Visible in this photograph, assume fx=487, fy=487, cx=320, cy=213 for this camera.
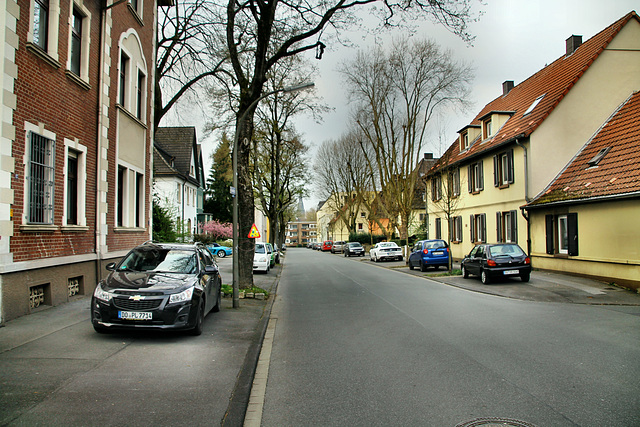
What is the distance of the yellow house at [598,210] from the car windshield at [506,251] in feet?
7.98

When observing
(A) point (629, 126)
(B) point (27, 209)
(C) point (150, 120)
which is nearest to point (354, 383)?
(B) point (27, 209)

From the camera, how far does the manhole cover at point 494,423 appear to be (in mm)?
4241

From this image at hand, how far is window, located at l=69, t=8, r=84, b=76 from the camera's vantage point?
458 inches

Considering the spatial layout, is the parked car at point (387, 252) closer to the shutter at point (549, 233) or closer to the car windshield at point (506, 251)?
the shutter at point (549, 233)

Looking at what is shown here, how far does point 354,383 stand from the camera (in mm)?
5637

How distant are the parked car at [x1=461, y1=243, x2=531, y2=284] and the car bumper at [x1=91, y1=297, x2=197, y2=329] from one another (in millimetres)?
12680

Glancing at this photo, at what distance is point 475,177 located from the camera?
28.4 meters

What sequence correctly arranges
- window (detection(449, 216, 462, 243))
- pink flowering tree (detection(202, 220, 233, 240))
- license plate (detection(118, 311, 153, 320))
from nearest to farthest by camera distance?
license plate (detection(118, 311, 153, 320))
window (detection(449, 216, 462, 243))
pink flowering tree (detection(202, 220, 233, 240))


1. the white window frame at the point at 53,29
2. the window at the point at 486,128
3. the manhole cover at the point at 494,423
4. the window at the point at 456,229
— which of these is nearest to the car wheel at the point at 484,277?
the window at the point at 486,128

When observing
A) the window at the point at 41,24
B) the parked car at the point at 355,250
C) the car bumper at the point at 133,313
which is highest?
the window at the point at 41,24

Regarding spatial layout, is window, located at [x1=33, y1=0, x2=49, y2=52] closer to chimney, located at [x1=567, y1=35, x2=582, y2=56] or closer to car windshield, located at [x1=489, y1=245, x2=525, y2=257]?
car windshield, located at [x1=489, y1=245, x2=525, y2=257]

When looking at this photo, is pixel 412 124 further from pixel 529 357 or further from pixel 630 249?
pixel 529 357

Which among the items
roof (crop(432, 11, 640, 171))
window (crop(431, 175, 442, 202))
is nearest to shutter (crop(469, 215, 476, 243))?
roof (crop(432, 11, 640, 171))

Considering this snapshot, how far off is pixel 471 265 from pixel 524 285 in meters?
2.89
